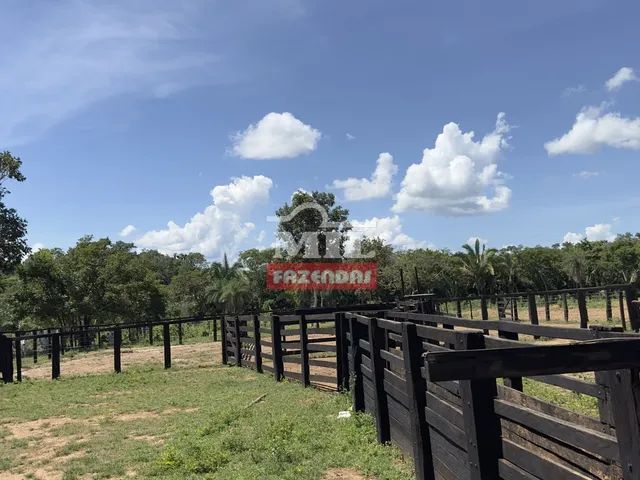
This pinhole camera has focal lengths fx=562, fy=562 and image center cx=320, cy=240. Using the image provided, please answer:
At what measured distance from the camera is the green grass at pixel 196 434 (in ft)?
17.7

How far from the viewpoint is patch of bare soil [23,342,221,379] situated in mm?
16203

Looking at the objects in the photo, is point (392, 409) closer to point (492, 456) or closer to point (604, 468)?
point (492, 456)

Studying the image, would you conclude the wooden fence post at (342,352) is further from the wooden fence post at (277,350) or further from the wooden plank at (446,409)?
the wooden plank at (446,409)

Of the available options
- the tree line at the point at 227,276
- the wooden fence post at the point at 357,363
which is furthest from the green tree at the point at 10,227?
the wooden fence post at the point at 357,363

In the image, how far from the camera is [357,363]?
23.7 feet

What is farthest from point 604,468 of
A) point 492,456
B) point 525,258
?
point 525,258

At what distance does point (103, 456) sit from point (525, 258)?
2735 inches

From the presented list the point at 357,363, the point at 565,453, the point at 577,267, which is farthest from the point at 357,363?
the point at 577,267

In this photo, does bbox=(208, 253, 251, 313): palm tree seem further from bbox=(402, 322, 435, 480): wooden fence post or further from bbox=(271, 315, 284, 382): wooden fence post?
bbox=(402, 322, 435, 480): wooden fence post

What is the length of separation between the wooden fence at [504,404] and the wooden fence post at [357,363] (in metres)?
0.28

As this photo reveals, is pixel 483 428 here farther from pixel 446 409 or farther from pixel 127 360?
pixel 127 360

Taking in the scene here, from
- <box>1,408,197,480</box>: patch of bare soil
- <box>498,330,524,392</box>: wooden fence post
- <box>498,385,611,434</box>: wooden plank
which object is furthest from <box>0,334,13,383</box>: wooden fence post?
<box>498,385,611,434</box>: wooden plank

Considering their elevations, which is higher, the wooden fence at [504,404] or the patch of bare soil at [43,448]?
the wooden fence at [504,404]

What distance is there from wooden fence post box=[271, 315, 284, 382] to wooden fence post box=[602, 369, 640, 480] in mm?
10112
